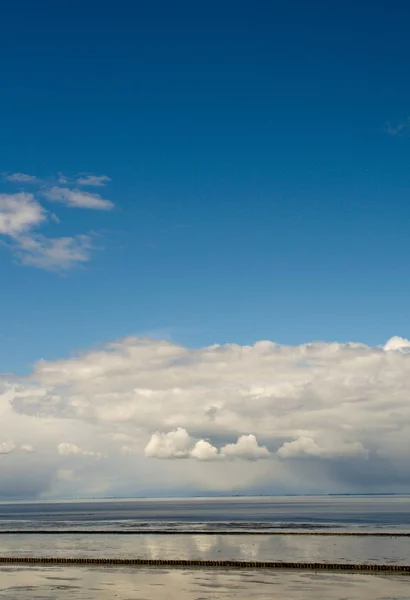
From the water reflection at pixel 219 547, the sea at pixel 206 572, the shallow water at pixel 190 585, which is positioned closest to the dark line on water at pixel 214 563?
the sea at pixel 206 572

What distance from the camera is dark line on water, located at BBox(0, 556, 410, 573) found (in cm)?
6988

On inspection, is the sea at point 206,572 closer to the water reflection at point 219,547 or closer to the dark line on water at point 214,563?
the water reflection at point 219,547

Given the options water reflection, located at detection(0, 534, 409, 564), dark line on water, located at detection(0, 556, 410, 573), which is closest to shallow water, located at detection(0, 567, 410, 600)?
dark line on water, located at detection(0, 556, 410, 573)

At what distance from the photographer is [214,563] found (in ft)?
245

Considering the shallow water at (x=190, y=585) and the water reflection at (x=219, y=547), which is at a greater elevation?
the shallow water at (x=190, y=585)

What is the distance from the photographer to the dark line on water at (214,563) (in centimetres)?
6988

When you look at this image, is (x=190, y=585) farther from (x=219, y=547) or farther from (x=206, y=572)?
(x=219, y=547)

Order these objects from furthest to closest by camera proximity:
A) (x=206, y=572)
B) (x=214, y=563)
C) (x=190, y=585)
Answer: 1. (x=214, y=563)
2. (x=206, y=572)
3. (x=190, y=585)

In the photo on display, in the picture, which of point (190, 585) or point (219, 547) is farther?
point (219, 547)

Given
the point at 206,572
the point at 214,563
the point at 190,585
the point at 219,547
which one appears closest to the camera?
the point at 190,585

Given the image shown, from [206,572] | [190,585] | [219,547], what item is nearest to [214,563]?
[206,572]

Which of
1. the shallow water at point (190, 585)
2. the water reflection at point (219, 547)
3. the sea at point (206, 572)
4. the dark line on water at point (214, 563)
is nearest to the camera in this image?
the shallow water at point (190, 585)

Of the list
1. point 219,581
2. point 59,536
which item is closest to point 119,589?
point 219,581

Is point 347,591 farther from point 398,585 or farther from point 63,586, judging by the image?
point 63,586
